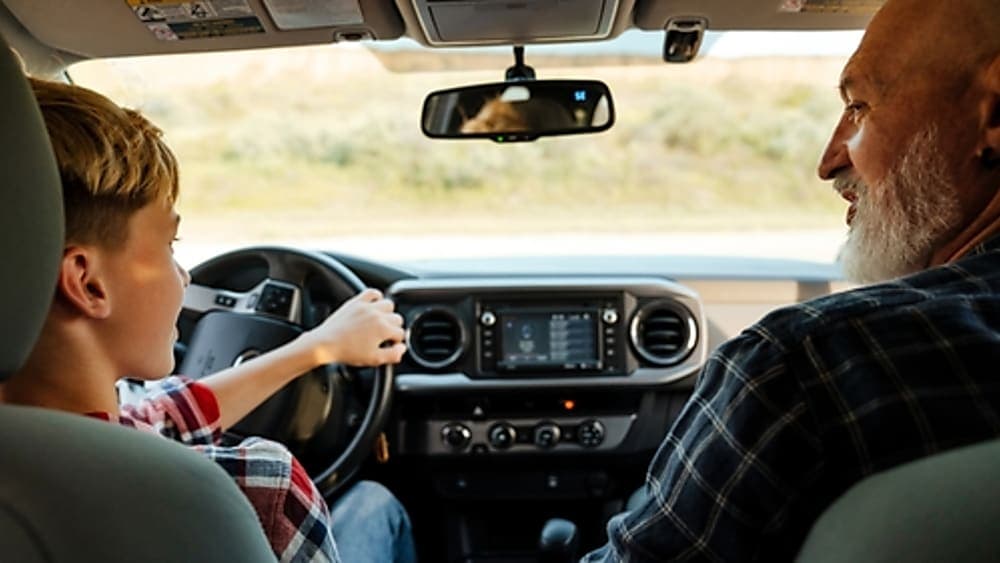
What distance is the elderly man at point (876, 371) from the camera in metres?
1.29

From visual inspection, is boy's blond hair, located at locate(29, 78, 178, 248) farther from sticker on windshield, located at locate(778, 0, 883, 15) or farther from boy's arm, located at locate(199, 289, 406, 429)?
sticker on windshield, located at locate(778, 0, 883, 15)

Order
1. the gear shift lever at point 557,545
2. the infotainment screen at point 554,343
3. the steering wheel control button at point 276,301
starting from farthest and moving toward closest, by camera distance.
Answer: the infotainment screen at point 554,343 < the steering wheel control button at point 276,301 < the gear shift lever at point 557,545

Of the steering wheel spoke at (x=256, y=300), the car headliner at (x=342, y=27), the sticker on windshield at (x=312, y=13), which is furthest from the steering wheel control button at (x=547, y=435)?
the sticker on windshield at (x=312, y=13)

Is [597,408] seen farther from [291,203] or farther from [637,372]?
[291,203]

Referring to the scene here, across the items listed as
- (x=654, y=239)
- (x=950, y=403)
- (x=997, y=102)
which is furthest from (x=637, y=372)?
(x=654, y=239)

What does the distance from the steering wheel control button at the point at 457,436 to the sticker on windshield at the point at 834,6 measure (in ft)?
5.15

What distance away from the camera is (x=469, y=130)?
9.72 ft

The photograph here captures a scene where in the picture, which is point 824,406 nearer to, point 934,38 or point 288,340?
point 934,38

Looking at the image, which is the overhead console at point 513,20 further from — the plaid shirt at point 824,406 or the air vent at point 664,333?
the plaid shirt at point 824,406

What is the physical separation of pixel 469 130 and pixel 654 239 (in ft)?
11.3

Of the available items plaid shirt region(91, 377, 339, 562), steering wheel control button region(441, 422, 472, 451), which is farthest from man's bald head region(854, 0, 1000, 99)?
steering wheel control button region(441, 422, 472, 451)

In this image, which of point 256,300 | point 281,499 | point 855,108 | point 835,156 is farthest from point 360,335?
point 855,108

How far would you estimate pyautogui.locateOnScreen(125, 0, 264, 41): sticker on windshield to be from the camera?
8.29ft

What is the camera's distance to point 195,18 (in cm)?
262
